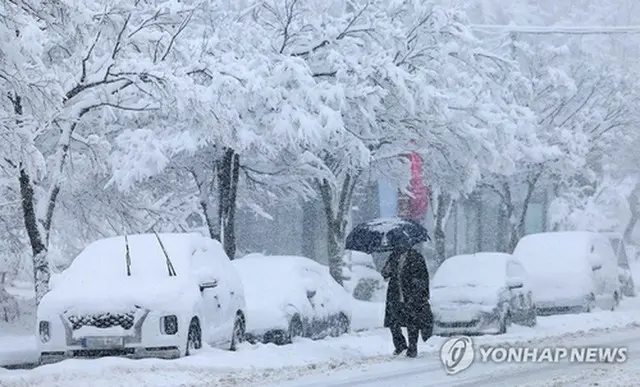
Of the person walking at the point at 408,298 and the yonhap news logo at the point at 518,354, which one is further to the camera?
the person walking at the point at 408,298

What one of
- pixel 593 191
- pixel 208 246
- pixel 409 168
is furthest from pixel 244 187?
pixel 593 191

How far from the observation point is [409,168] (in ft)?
91.4

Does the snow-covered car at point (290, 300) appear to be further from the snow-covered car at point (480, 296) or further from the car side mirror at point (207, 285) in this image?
the car side mirror at point (207, 285)

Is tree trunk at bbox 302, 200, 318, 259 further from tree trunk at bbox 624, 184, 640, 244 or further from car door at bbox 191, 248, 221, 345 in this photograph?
car door at bbox 191, 248, 221, 345

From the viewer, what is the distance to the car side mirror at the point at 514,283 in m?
21.7

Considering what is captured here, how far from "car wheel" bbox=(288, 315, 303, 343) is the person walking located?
7.85ft

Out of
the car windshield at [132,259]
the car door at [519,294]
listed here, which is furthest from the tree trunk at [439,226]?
the car windshield at [132,259]

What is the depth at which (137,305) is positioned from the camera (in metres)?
14.8

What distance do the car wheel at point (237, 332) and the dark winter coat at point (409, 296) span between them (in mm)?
2195

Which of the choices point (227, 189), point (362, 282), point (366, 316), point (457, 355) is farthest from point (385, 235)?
point (362, 282)

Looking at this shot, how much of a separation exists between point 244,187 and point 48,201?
808 centimetres

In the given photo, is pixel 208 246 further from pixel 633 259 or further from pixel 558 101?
pixel 633 259

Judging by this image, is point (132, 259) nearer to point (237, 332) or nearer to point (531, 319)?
point (237, 332)

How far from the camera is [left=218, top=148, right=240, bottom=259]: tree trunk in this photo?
77.4 ft
